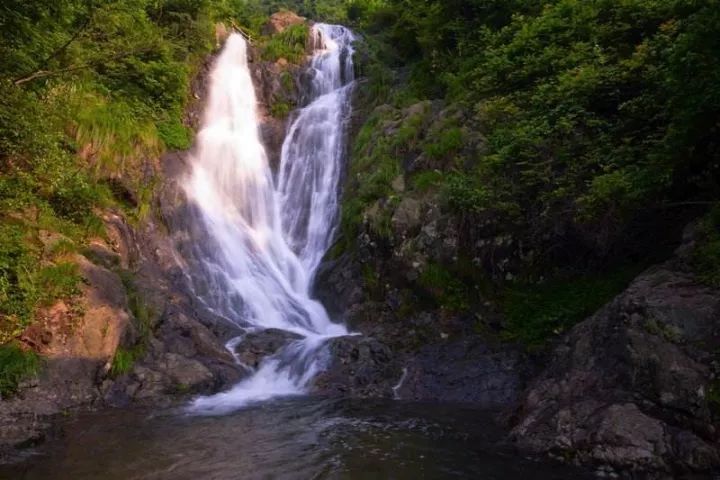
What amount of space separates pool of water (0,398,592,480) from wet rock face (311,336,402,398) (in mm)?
939

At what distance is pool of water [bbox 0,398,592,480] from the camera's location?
19.6 ft

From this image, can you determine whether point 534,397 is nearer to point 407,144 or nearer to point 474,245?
point 474,245

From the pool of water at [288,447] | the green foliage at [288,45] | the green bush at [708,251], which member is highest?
the green foliage at [288,45]

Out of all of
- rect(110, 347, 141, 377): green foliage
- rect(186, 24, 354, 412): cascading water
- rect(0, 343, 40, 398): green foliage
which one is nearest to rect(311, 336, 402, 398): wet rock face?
rect(186, 24, 354, 412): cascading water

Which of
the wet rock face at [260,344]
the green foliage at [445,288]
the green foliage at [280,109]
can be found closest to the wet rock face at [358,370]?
the wet rock face at [260,344]

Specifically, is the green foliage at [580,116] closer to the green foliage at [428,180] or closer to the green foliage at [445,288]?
the green foliage at [428,180]

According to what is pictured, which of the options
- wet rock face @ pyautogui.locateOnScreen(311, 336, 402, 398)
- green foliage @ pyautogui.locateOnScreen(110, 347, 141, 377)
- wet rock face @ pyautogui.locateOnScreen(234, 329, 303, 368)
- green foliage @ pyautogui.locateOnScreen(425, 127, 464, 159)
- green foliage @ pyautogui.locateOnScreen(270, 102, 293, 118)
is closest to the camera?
green foliage @ pyautogui.locateOnScreen(110, 347, 141, 377)

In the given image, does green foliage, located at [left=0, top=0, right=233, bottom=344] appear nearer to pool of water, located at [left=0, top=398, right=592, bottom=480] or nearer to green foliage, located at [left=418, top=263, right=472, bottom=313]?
pool of water, located at [left=0, top=398, right=592, bottom=480]

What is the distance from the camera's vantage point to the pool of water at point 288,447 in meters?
5.98

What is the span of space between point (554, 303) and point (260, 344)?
5.99m

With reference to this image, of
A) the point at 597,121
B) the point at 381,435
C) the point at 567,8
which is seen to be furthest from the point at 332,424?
the point at 567,8

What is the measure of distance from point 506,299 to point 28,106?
359 inches

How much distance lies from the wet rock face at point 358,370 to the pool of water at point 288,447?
3.08 feet

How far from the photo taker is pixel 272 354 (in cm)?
1118
